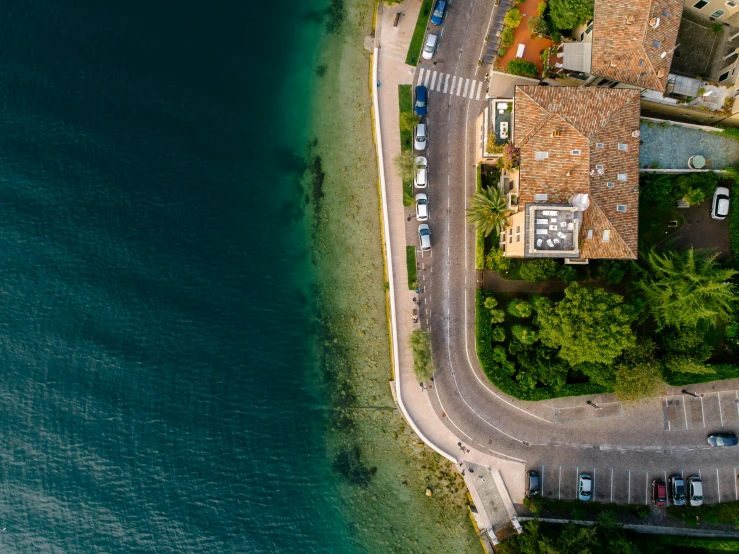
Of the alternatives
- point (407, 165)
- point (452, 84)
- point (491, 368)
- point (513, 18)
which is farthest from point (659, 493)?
point (513, 18)

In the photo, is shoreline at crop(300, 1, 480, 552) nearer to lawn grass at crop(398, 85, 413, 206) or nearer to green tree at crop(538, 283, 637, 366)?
lawn grass at crop(398, 85, 413, 206)

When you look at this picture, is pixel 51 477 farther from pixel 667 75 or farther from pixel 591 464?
pixel 667 75

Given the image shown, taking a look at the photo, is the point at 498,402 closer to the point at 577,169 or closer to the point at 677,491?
the point at 677,491

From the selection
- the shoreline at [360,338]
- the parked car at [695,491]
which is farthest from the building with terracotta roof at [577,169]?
the parked car at [695,491]

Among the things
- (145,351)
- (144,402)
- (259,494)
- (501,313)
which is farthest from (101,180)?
(501,313)

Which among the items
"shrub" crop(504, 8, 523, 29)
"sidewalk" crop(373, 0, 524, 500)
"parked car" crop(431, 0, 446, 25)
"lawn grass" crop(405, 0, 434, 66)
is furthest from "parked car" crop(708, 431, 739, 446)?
"parked car" crop(431, 0, 446, 25)

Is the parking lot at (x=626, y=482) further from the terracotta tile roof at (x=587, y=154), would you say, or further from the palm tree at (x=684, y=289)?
the terracotta tile roof at (x=587, y=154)
